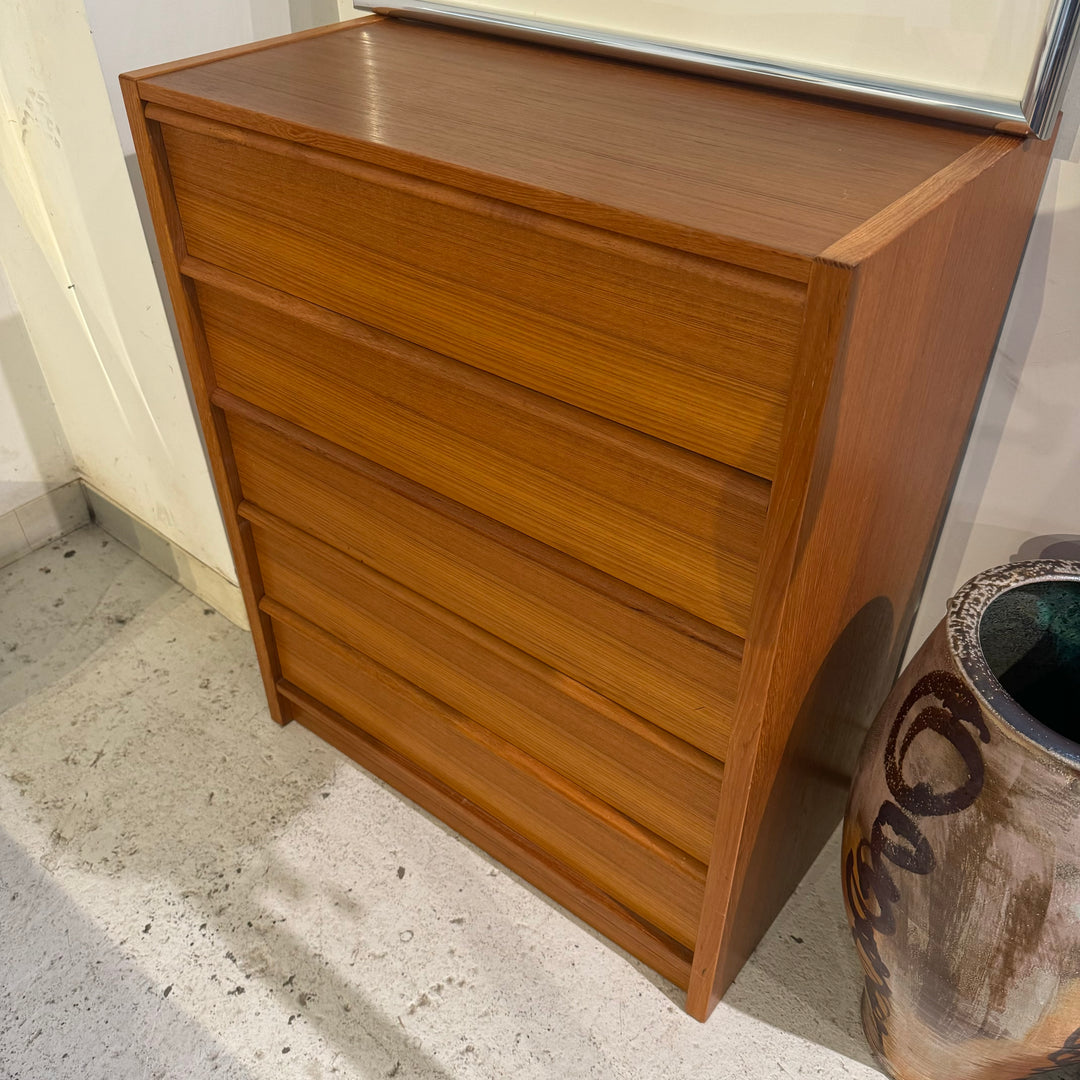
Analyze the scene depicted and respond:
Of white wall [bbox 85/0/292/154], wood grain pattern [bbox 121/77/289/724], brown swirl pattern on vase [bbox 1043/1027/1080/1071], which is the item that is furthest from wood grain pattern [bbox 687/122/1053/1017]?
white wall [bbox 85/0/292/154]

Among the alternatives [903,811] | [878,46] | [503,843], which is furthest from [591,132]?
[503,843]

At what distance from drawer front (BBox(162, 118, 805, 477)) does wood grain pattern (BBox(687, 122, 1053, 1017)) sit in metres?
0.05

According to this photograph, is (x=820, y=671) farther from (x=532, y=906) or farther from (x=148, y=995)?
(x=148, y=995)

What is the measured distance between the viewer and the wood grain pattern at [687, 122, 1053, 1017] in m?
0.71

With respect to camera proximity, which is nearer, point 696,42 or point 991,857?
point 991,857

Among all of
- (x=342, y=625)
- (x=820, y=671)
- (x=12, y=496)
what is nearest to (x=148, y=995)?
(x=342, y=625)

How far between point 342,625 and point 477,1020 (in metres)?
0.53

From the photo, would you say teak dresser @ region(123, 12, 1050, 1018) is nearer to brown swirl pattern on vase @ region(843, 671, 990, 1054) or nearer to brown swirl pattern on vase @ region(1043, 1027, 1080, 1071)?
brown swirl pattern on vase @ region(843, 671, 990, 1054)

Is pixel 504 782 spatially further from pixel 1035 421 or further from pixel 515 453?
pixel 1035 421

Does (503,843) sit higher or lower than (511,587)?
lower

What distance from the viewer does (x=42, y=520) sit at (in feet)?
6.40

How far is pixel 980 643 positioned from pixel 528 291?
0.54m

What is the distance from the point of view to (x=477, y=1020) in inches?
47.9

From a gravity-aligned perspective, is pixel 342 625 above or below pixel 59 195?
below
